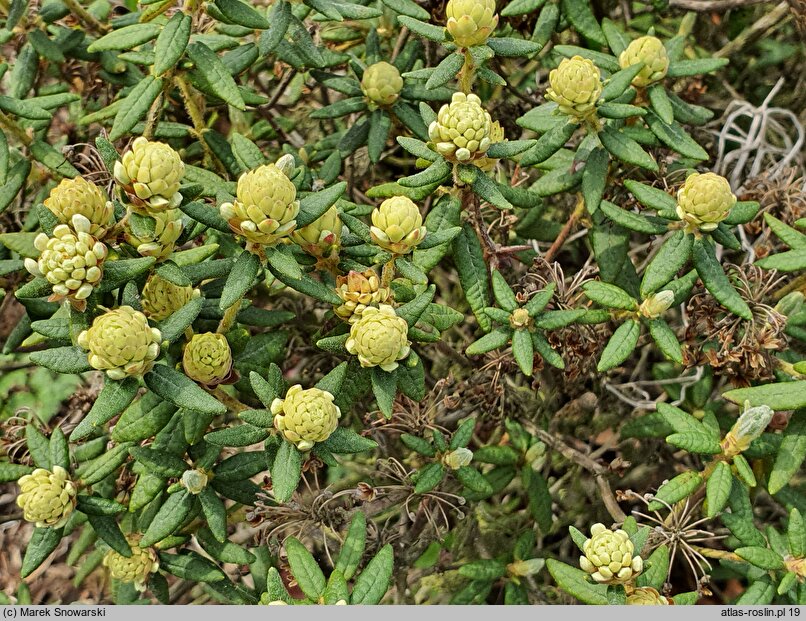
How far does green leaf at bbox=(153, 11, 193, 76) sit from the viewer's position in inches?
97.1

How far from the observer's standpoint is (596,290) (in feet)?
8.77

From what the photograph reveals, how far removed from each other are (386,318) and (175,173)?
2.25 feet

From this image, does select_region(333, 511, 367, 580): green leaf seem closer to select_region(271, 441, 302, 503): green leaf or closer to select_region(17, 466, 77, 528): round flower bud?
select_region(271, 441, 302, 503): green leaf

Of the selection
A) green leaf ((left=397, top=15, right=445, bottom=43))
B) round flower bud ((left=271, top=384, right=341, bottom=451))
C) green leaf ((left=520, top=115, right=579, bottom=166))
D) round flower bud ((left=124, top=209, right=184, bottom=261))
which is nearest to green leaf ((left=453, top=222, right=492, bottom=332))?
green leaf ((left=520, top=115, right=579, bottom=166))

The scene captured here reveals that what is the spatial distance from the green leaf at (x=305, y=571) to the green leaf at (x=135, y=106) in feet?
4.98

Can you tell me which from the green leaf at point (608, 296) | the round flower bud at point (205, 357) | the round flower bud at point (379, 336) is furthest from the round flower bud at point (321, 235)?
the green leaf at point (608, 296)

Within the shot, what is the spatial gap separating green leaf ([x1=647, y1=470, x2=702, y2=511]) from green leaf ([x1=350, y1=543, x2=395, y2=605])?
0.90 m

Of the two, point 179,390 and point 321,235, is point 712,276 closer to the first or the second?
point 321,235

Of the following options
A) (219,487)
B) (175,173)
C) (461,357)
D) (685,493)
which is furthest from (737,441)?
(175,173)

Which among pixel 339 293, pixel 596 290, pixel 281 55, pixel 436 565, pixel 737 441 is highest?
pixel 281 55

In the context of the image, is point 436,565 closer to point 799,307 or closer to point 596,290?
point 596,290

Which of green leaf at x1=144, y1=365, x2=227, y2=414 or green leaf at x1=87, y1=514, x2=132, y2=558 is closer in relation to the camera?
green leaf at x1=144, y1=365, x2=227, y2=414

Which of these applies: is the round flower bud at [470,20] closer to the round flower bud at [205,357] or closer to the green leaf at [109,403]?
the round flower bud at [205,357]

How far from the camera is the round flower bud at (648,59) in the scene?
9.12 ft
